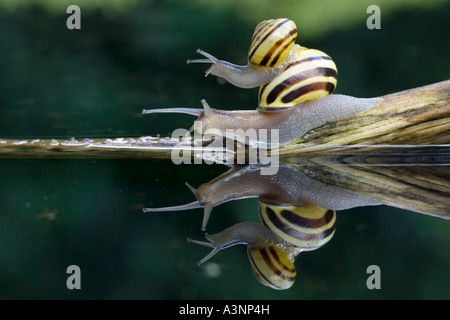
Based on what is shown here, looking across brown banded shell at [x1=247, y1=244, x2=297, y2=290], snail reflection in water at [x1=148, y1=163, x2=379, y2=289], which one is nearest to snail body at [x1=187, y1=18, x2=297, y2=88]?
snail reflection in water at [x1=148, y1=163, x2=379, y2=289]

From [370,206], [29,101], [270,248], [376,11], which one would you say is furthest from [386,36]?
[270,248]

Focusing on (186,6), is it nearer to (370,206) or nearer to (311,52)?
(311,52)

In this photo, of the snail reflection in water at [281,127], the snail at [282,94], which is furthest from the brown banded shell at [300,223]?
the snail at [282,94]

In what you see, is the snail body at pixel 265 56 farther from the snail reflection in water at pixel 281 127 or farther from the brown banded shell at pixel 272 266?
the brown banded shell at pixel 272 266

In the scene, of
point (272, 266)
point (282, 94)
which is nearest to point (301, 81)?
point (282, 94)

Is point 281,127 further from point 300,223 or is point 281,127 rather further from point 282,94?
point 300,223

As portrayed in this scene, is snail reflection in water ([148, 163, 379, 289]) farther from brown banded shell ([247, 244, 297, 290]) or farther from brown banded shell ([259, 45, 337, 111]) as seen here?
brown banded shell ([259, 45, 337, 111])
